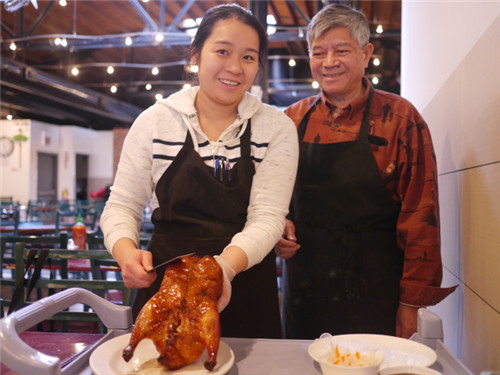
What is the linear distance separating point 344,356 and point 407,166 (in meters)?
1.13

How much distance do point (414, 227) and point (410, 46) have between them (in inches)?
103

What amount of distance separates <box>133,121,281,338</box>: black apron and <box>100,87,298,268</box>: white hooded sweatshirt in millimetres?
31

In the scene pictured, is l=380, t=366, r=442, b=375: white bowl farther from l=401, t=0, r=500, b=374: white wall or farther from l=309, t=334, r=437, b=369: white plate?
l=401, t=0, r=500, b=374: white wall

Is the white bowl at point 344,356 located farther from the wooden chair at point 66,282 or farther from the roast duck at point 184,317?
the wooden chair at point 66,282

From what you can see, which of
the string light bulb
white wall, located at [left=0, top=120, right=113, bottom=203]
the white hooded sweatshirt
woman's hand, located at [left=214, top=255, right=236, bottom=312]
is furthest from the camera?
white wall, located at [left=0, top=120, right=113, bottom=203]

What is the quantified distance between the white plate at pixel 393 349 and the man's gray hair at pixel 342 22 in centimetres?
129

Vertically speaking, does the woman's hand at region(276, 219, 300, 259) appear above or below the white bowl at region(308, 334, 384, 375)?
above

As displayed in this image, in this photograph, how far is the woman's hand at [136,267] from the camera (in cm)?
120

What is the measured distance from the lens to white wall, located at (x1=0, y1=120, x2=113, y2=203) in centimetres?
1454

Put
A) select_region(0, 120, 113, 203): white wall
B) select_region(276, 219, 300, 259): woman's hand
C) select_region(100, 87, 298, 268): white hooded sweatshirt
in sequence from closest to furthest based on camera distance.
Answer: select_region(100, 87, 298, 268): white hooded sweatshirt
select_region(276, 219, 300, 259): woman's hand
select_region(0, 120, 113, 203): white wall

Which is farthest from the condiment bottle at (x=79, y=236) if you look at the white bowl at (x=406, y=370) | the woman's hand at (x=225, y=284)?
the white bowl at (x=406, y=370)

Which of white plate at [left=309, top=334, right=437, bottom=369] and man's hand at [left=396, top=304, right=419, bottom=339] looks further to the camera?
man's hand at [left=396, top=304, right=419, bottom=339]

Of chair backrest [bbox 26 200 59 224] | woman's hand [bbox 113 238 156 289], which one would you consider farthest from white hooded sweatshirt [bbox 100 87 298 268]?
chair backrest [bbox 26 200 59 224]

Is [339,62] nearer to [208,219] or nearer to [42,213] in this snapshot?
[208,219]
